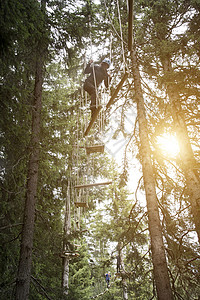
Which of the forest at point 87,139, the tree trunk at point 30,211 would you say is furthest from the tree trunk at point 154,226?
the tree trunk at point 30,211

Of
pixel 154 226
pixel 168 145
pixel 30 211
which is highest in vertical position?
pixel 168 145

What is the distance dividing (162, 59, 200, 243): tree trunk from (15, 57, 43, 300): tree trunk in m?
3.14

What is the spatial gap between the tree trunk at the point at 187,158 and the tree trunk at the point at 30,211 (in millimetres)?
3140

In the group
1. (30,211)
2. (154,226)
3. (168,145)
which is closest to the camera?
(30,211)

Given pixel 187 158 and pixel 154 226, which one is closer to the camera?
pixel 154 226

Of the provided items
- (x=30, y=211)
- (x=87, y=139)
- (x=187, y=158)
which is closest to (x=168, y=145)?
(x=187, y=158)

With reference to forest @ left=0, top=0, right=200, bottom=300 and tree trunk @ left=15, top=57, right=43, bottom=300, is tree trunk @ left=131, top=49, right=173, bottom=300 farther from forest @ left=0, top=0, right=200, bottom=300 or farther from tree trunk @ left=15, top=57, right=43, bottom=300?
tree trunk @ left=15, top=57, right=43, bottom=300

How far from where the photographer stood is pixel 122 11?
6.77 metres

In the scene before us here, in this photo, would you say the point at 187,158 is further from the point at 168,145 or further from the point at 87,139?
the point at 87,139

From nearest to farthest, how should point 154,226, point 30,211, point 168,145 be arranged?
point 30,211 < point 154,226 < point 168,145

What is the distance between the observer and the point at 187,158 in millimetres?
5199

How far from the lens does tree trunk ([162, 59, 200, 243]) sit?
460cm

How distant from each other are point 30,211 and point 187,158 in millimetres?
3613

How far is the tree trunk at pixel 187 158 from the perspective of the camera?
4.60 meters
